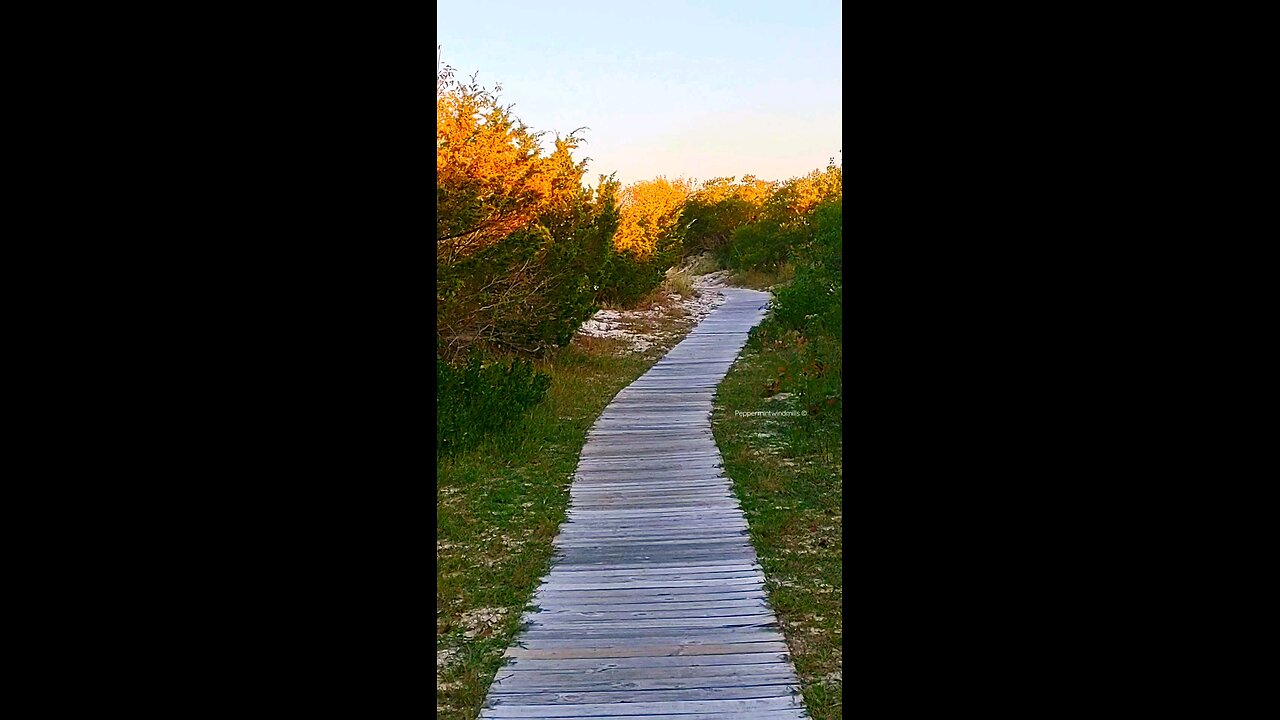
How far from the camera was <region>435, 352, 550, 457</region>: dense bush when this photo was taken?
6.92m

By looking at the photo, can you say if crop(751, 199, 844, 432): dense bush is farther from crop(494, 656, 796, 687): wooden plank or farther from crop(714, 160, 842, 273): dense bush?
crop(714, 160, 842, 273): dense bush

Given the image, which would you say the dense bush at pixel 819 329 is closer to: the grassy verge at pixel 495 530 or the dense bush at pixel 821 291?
the dense bush at pixel 821 291

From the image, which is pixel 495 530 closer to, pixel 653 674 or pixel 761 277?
pixel 653 674

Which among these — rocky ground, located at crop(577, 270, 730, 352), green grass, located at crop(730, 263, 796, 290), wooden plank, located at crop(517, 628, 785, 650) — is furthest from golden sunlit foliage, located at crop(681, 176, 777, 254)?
wooden plank, located at crop(517, 628, 785, 650)

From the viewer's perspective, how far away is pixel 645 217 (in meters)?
16.0

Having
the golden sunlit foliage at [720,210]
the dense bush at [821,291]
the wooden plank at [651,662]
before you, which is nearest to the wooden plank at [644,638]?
the wooden plank at [651,662]
